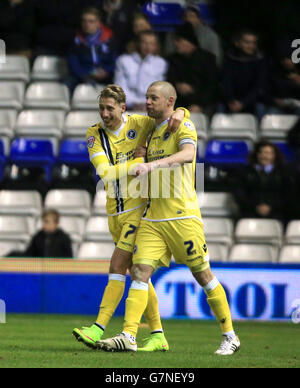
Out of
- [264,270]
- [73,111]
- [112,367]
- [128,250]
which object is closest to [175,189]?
[128,250]

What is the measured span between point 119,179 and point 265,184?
5172 mm

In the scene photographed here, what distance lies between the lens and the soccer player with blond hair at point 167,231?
729 centimetres

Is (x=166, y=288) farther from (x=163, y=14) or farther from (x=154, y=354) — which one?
(x=163, y=14)

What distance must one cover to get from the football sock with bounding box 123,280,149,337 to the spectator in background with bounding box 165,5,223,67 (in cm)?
700

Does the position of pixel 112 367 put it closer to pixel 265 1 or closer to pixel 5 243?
pixel 5 243

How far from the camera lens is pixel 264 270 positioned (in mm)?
11711

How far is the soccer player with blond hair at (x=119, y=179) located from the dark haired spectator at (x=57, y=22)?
763 centimetres

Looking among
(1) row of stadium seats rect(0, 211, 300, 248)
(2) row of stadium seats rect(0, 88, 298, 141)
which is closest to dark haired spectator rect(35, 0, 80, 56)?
(2) row of stadium seats rect(0, 88, 298, 141)

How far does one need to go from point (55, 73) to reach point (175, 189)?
26.6ft

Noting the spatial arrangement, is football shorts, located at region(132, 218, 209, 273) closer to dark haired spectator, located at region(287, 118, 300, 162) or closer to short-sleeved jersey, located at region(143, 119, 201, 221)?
short-sleeved jersey, located at region(143, 119, 201, 221)

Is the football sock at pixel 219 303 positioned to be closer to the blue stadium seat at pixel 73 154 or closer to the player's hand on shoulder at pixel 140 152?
the player's hand on shoulder at pixel 140 152

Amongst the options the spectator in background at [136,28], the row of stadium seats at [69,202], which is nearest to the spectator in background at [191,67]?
the spectator in background at [136,28]

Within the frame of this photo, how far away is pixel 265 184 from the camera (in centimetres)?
1244
